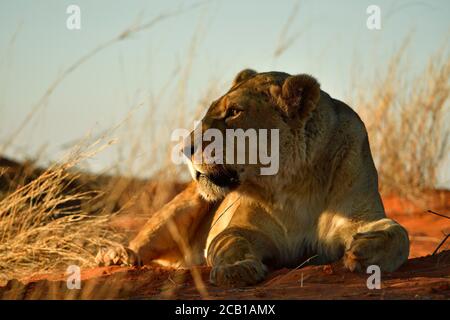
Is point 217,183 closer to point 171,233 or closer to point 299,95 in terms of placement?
point 299,95

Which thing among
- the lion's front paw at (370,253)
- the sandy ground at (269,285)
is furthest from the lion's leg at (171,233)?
the lion's front paw at (370,253)

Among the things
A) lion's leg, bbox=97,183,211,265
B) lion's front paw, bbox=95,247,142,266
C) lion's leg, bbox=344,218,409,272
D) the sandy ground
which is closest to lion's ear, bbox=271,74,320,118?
lion's leg, bbox=344,218,409,272

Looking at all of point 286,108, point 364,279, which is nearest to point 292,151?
point 286,108

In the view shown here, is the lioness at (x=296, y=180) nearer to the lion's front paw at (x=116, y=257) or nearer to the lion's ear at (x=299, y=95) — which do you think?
the lion's ear at (x=299, y=95)

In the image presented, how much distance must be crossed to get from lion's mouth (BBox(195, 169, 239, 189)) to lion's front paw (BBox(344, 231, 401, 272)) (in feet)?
2.96

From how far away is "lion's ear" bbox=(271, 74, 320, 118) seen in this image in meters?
5.44

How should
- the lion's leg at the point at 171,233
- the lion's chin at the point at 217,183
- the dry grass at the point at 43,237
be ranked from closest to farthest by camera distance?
the lion's chin at the point at 217,183 < the dry grass at the point at 43,237 < the lion's leg at the point at 171,233

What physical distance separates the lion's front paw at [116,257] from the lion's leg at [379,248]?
1.83m

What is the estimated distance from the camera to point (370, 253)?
4883 millimetres

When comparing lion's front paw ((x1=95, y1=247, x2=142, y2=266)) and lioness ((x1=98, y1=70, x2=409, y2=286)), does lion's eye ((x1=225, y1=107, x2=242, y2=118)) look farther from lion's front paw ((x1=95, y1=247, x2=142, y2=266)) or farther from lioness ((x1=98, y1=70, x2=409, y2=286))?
lion's front paw ((x1=95, y1=247, x2=142, y2=266))

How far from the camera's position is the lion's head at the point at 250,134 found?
530 cm
